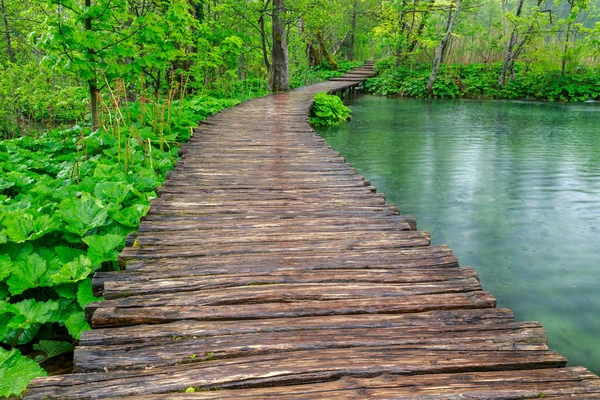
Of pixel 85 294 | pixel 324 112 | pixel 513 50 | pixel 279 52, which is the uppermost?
pixel 513 50

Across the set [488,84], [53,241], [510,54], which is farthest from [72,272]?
[488,84]

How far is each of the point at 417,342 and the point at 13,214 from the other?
10.2ft

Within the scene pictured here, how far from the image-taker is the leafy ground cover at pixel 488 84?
2314 centimetres

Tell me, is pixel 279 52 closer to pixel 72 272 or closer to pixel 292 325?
pixel 72 272

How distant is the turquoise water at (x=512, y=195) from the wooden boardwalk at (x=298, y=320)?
1.66 m

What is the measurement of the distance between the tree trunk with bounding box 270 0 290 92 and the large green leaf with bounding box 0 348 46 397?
14.9m

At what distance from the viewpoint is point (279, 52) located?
55.5 feet

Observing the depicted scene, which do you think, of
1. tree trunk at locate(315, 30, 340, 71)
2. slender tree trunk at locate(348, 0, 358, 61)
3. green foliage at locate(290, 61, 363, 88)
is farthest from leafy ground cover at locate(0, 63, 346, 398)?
slender tree trunk at locate(348, 0, 358, 61)

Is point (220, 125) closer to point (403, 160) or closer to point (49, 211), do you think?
point (403, 160)

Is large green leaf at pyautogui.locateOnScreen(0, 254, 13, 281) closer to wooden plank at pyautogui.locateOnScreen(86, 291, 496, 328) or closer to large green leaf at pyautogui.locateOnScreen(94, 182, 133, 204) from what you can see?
wooden plank at pyautogui.locateOnScreen(86, 291, 496, 328)

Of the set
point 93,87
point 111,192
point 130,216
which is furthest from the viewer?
point 93,87

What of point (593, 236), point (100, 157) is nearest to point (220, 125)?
point (100, 157)

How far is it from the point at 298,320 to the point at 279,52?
51.6ft

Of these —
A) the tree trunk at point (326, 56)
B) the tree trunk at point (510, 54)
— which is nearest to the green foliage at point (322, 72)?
the tree trunk at point (326, 56)
